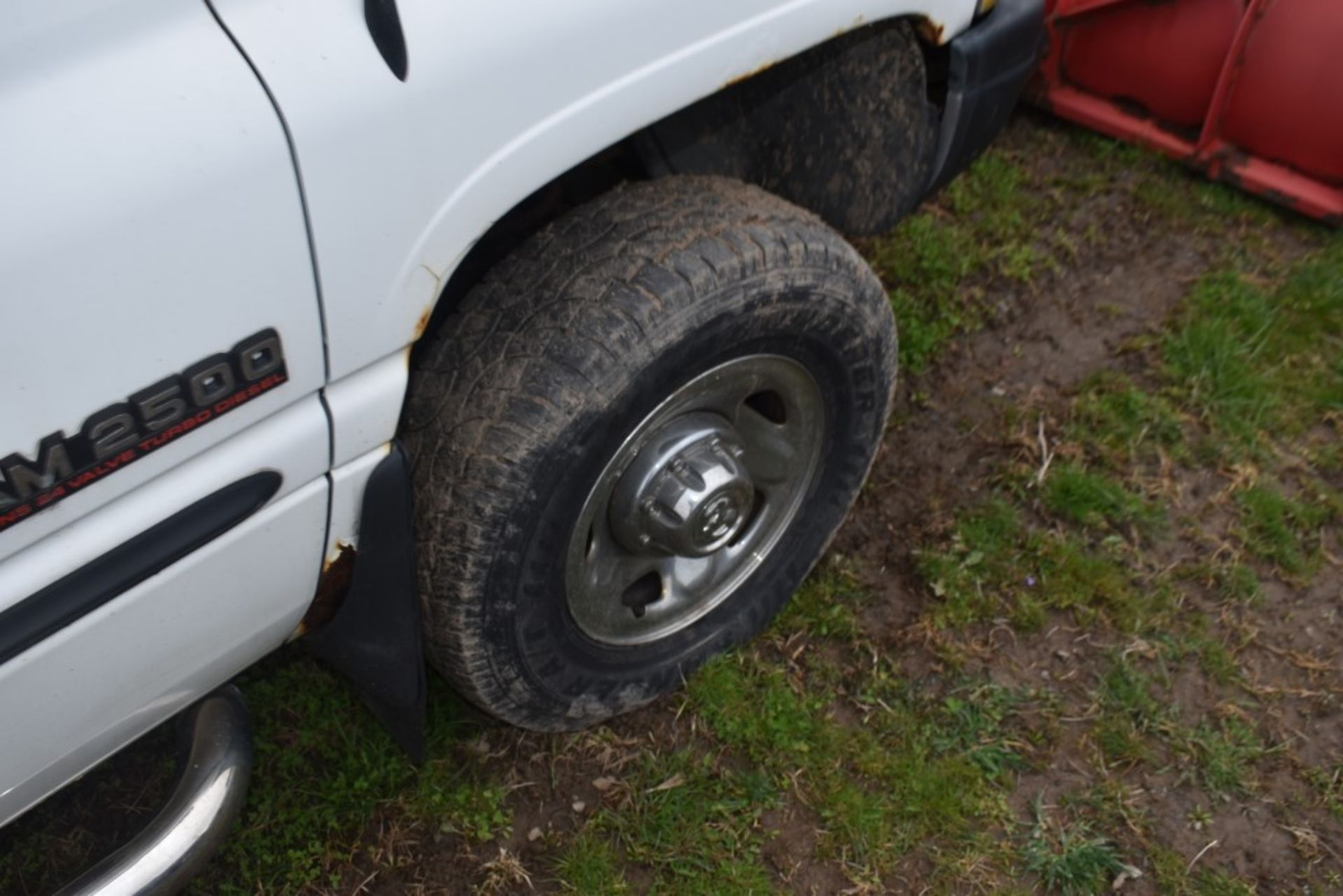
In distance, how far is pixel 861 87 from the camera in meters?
2.38

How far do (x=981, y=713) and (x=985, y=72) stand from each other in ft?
4.08

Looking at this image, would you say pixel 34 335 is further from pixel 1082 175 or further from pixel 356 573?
pixel 1082 175

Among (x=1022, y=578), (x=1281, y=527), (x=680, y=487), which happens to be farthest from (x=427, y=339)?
(x=1281, y=527)

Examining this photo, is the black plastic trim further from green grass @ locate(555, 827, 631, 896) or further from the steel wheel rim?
green grass @ locate(555, 827, 631, 896)

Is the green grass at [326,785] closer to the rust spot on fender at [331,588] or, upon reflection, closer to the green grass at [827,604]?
the rust spot on fender at [331,588]

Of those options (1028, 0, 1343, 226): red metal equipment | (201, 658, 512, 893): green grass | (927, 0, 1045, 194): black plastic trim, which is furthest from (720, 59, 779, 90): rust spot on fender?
(1028, 0, 1343, 226): red metal equipment

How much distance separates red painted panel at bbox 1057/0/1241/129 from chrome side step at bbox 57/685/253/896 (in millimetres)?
2994

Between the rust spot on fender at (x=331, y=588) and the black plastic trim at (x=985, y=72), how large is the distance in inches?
53.5

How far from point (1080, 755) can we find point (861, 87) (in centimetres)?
137

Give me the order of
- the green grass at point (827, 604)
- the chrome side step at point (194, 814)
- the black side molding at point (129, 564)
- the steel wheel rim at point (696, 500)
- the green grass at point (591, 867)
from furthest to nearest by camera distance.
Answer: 1. the green grass at point (827, 604)
2. the green grass at point (591, 867)
3. the steel wheel rim at point (696, 500)
4. the chrome side step at point (194, 814)
5. the black side molding at point (129, 564)

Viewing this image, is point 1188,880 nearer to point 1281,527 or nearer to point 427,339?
point 1281,527

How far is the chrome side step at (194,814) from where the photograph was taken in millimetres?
1726

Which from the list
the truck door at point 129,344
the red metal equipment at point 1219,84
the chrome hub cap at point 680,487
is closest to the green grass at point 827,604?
the chrome hub cap at point 680,487

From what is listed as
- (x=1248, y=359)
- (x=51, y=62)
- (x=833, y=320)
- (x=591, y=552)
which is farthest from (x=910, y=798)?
(x=51, y=62)
